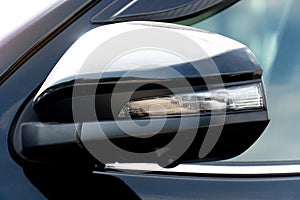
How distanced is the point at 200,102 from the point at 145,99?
12cm

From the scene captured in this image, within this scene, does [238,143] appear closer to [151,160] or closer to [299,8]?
[151,160]

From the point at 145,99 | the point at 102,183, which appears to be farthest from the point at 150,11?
the point at 102,183

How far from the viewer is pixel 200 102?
1.00 m

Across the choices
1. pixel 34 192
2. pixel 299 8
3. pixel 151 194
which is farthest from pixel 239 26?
pixel 34 192

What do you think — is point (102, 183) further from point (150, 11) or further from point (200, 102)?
point (150, 11)

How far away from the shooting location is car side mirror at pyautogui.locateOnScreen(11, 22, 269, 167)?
99cm

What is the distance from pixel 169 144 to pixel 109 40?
279mm

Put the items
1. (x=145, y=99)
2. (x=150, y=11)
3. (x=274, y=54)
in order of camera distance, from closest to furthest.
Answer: (x=145, y=99)
(x=150, y=11)
(x=274, y=54)

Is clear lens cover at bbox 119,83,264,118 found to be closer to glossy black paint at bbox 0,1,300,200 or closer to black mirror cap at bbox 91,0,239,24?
glossy black paint at bbox 0,1,300,200

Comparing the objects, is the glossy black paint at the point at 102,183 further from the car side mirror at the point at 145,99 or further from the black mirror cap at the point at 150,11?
the black mirror cap at the point at 150,11

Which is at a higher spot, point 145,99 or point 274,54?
point 274,54

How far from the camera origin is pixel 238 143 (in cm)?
110

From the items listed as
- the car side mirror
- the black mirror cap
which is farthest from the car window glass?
the car side mirror

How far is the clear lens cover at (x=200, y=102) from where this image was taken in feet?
3.26
